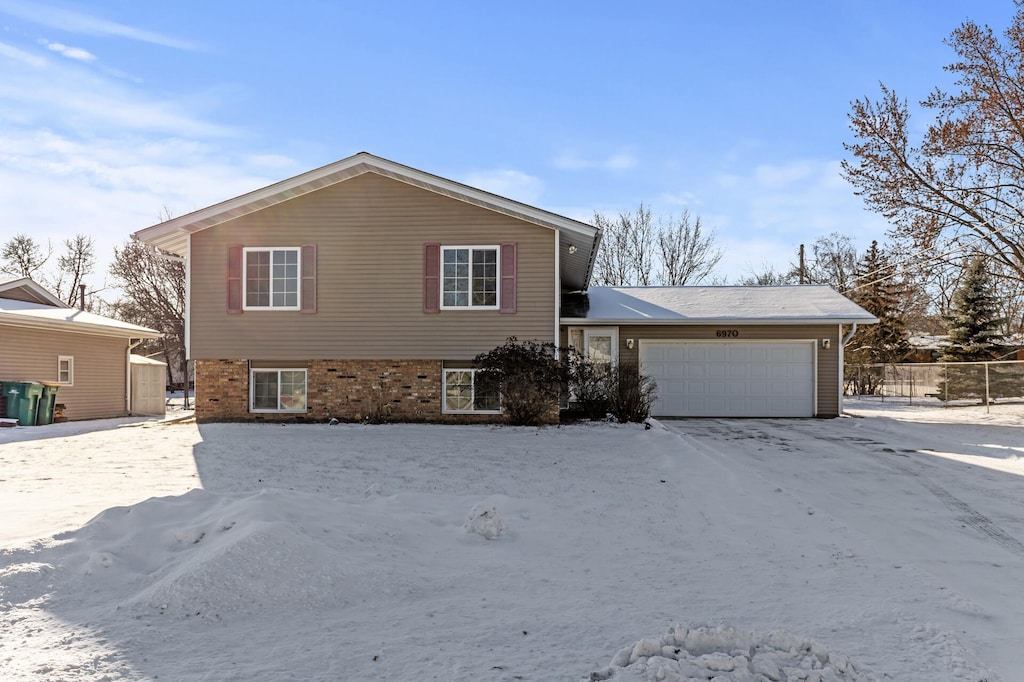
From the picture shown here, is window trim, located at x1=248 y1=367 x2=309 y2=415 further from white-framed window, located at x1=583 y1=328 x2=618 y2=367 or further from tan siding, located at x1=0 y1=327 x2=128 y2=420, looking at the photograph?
white-framed window, located at x1=583 y1=328 x2=618 y2=367

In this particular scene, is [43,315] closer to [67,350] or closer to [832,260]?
[67,350]

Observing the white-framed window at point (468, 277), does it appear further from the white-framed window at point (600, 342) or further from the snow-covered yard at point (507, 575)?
the snow-covered yard at point (507, 575)

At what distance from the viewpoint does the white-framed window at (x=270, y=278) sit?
1441 centimetres

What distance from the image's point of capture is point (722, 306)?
18547mm

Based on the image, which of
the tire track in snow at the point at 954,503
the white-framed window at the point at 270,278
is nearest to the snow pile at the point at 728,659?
the tire track in snow at the point at 954,503

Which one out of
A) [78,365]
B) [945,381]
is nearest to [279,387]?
[78,365]

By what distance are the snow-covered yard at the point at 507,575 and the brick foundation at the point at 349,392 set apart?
562 centimetres

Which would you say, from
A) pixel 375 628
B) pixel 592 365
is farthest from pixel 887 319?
pixel 375 628

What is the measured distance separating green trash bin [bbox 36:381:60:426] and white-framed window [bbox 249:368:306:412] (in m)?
5.79

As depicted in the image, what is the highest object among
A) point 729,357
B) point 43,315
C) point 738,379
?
point 43,315

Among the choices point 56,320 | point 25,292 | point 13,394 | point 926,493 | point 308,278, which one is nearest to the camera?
point 926,493

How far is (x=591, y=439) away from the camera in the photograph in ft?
38.0

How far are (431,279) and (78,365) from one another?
11296mm

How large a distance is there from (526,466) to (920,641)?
18.9ft
